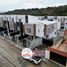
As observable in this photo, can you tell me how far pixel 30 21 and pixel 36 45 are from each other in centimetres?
733

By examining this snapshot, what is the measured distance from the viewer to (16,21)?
25.0 metres

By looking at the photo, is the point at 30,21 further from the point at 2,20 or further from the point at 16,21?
the point at 2,20

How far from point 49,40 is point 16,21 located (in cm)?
1035

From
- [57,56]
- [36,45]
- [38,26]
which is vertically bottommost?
[36,45]

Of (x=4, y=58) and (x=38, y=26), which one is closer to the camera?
(x=4, y=58)

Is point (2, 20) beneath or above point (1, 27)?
above

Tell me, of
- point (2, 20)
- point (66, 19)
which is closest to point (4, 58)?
point (2, 20)

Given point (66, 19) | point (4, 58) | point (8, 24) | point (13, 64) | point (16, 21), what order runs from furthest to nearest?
1. point (66, 19)
2. point (8, 24)
3. point (16, 21)
4. point (4, 58)
5. point (13, 64)

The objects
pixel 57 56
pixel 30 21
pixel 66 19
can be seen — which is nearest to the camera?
pixel 57 56

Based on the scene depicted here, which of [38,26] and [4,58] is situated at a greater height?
[38,26]

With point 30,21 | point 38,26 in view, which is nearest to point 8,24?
point 30,21

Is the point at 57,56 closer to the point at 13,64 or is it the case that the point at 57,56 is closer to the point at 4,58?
the point at 13,64

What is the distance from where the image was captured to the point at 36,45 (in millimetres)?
16844

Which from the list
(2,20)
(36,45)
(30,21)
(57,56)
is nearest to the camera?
(57,56)
